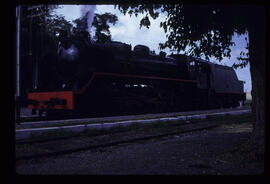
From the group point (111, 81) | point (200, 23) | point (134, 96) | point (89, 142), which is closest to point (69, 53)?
point (111, 81)

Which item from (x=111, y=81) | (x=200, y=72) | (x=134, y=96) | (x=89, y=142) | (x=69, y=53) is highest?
(x=69, y=53)

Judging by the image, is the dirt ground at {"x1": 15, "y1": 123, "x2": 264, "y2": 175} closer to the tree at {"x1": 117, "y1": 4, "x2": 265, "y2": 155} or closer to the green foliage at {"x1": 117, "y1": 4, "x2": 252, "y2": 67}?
the tree at {"x1": 117, "y1": 4, "x2": 265, "y2": 155}

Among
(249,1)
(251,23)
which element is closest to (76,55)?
(251,23)

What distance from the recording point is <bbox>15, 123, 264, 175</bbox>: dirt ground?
4105mm

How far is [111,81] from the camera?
38.4 feet

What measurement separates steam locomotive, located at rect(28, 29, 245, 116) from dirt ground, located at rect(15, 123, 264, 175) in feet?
16.7

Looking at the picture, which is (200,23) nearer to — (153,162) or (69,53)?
(153,162)

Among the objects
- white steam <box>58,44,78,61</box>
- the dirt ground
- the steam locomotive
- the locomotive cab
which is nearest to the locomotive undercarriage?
the steam locomotive

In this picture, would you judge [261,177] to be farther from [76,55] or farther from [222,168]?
[76,55]

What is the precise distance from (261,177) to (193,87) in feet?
43.0

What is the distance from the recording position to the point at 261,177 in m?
2.98

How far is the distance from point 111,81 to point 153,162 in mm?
7375

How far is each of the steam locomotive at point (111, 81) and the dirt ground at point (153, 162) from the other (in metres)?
5.10

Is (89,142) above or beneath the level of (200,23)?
beneath
